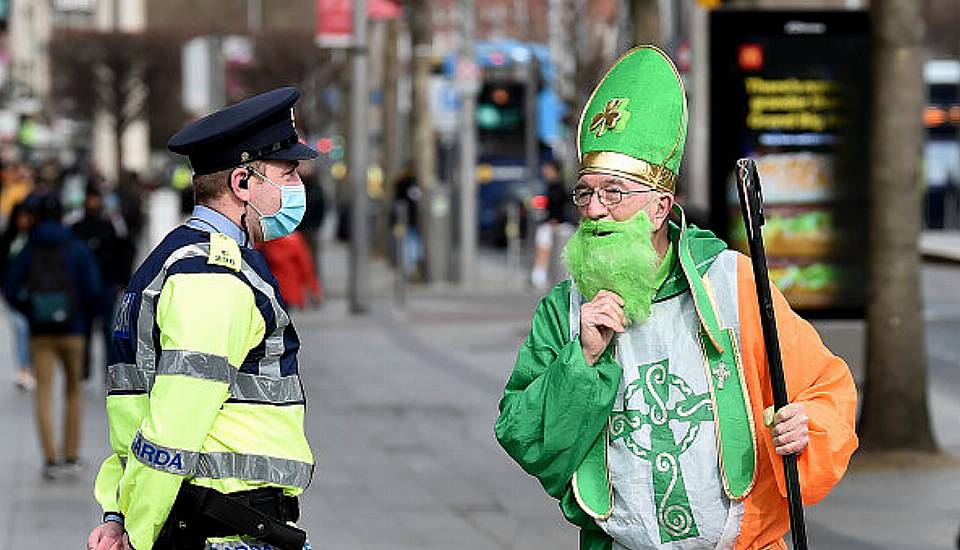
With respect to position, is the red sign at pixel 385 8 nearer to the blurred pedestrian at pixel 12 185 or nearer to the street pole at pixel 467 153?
the street pole at pixel 467 153

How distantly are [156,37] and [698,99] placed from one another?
40927mm

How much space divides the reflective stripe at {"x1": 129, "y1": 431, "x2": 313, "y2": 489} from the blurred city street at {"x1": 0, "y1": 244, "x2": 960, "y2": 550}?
5.14 metres

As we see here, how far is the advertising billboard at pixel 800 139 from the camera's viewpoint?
12.8 metres

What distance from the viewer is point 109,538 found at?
15.1 feet

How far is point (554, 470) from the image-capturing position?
4.30 metres

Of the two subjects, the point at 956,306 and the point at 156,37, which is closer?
the point at 956,306

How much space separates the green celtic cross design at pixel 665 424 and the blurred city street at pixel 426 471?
212 inches

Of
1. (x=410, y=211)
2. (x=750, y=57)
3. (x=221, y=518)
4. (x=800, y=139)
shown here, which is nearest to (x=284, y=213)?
(x=221, y=518)

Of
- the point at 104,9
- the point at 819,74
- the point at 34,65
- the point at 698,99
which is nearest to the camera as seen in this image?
the point at 819,74

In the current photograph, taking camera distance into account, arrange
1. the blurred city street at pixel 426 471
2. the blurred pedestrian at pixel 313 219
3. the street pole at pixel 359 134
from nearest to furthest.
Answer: the blurred city street at pixel 426 471, the street pole at pixel 359 134, the blurred pedestrian at pixel 313 219

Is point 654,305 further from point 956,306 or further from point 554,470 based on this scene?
point 956,306

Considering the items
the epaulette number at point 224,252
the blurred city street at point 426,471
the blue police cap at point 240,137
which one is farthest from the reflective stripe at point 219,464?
the blurred city street at point 426,471

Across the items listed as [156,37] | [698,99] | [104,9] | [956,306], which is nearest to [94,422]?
[698,99]

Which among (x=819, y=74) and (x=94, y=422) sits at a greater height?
(x=819, y=74)
